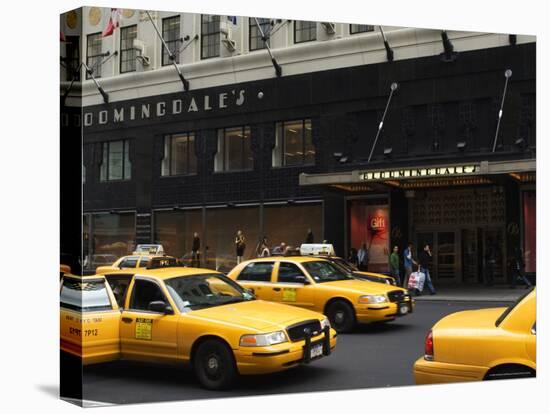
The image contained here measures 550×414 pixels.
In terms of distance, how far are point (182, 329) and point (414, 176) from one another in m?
4.46

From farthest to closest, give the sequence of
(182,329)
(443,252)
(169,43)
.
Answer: (443,252), (169,43), (182,329)

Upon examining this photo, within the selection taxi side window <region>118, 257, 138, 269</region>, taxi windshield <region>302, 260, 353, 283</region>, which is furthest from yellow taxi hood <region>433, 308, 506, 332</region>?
taxi side window <region>118, 257, 138, 269</region>

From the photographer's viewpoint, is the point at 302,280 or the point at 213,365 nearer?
the point at 213,365

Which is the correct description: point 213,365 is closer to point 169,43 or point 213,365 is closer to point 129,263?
point 129,263

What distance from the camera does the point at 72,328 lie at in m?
10.0

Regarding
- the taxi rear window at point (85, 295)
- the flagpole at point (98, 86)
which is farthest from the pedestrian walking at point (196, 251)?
the flagpole at point (98, 86)

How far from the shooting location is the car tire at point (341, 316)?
11.5 meters

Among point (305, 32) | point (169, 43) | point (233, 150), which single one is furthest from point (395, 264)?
point (169, 43)

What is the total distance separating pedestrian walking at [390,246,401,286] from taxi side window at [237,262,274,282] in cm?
204

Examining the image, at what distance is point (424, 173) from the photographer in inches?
486

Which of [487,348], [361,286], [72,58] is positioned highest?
[72,58]

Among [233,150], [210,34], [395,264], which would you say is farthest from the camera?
[395,264]

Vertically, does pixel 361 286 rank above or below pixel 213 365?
above

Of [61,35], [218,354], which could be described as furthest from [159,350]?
[61,35]
